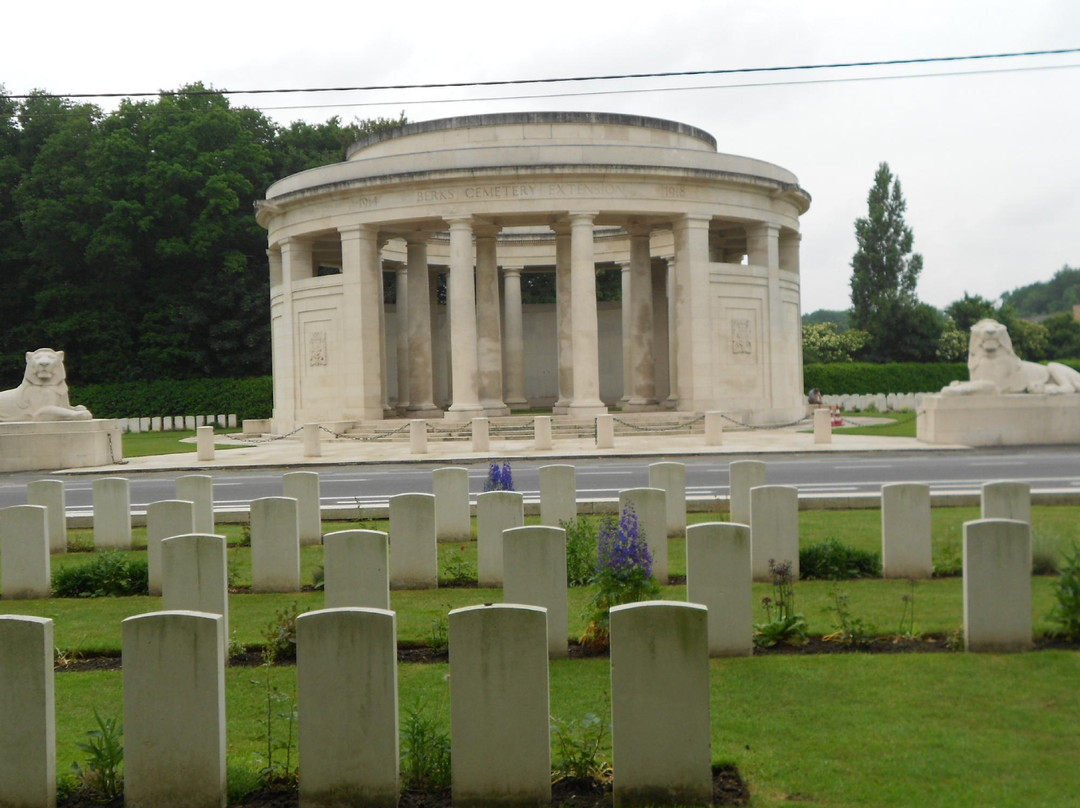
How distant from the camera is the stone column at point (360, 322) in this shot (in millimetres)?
37219

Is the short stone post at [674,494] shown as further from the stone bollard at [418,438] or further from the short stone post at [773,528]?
the stone bollard at [418,438]

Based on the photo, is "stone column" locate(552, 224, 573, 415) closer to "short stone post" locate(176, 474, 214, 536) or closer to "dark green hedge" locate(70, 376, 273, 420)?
"dark green hedge" locate(70, 376, 273, 420)

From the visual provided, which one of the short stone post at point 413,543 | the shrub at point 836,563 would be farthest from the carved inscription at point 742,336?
the short stone post at point 413,543

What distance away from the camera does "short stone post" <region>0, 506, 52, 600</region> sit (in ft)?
36.2

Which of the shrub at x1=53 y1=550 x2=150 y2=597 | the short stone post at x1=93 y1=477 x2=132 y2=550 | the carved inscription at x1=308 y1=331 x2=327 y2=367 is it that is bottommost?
the shrub at x1=53 y1=550 x2=150 y2=597

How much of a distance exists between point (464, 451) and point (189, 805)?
24.1m

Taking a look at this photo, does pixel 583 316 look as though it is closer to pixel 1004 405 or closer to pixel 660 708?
pixel 1004 405

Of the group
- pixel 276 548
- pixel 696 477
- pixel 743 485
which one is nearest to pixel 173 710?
pixel 276 548

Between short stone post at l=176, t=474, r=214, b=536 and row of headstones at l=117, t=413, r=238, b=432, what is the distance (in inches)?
1669

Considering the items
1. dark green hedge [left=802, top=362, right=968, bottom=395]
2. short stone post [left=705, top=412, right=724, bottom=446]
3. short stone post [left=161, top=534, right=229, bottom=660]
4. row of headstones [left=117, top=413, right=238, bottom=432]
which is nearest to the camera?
short stone post [left=161, top=534, right=229, bottom=660]

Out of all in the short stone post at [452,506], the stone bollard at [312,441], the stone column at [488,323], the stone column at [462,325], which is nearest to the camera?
the short stone post at [452,506]

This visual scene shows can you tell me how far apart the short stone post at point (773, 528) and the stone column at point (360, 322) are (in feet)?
92.9

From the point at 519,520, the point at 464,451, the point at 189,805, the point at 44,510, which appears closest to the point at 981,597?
the point at 519,520

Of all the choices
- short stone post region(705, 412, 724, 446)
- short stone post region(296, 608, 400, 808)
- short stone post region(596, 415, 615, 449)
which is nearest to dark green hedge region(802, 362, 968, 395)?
short stone post region(705, 412, 724, 446)
